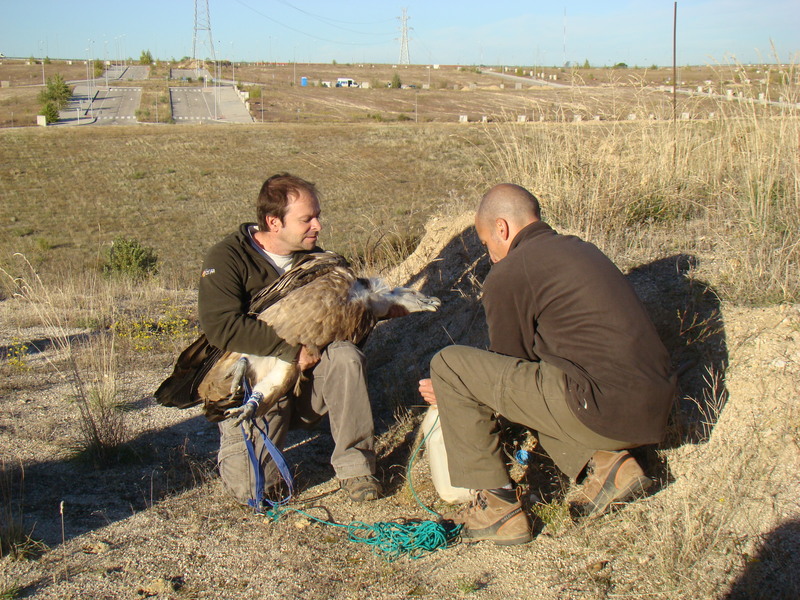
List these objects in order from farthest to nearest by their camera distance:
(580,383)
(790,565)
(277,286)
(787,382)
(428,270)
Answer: (428,270)
(277,286)
(787,382)
(580,383)
(790,565)

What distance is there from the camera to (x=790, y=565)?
2.52 meters

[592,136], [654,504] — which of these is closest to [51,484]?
[654,504]

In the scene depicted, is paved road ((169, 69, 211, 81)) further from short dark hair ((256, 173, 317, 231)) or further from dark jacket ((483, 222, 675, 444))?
dark jacket ((483, 222, 675, 444))

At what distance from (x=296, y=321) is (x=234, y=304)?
0.33m

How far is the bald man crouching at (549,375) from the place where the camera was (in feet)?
8.96

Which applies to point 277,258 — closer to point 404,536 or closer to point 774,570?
point 404,536

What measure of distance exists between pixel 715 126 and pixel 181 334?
550 cm

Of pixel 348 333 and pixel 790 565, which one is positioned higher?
pixel 348 333

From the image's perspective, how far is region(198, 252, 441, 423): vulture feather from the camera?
354cm

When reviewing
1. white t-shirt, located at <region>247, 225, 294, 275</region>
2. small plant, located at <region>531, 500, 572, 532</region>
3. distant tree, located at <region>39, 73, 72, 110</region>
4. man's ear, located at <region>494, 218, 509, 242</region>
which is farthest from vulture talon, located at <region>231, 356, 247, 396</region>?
distant tree, located at <region>39, 73, 72, 110</region>

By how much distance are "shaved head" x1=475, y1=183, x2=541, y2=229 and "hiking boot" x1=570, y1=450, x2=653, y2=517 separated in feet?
3.55

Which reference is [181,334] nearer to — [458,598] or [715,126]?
[458,598]

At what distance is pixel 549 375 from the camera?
2.87 metres

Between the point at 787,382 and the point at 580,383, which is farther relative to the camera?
the point at 787,382
